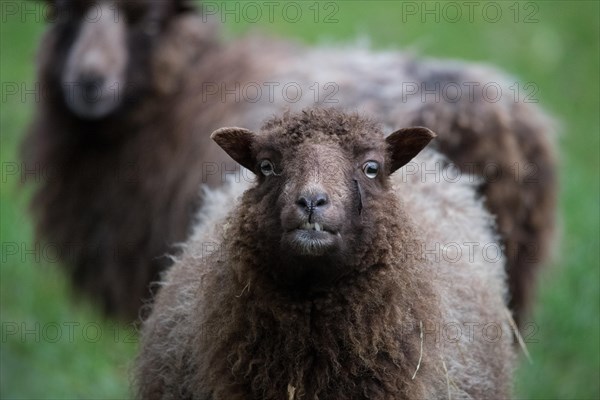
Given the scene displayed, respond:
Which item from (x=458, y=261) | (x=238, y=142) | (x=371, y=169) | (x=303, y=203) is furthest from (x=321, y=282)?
(x=458, y=261)

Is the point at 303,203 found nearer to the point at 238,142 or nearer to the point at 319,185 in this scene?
the point at 319,185

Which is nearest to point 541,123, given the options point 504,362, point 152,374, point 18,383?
point 504,362

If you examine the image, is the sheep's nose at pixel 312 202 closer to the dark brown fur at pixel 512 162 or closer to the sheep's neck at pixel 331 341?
the sheep's neck at pixel 331 341

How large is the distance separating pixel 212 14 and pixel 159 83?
45.8 inches

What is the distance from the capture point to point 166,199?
27.5 ft

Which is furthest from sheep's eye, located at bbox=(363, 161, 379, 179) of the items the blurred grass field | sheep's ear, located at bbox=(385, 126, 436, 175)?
the blurred grass field

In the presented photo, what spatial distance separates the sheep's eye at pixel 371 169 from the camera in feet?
15.6

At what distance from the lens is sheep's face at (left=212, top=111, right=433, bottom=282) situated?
14.5ft

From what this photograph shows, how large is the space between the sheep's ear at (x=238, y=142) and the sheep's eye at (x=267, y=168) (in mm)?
133

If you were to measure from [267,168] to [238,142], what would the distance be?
216 millimetres

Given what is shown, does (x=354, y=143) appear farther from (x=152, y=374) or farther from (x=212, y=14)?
(x=212, y=14)

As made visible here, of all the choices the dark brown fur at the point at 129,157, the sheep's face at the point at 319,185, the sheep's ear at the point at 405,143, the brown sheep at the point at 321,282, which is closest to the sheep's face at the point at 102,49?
the dark brown fur at the point at 129,157

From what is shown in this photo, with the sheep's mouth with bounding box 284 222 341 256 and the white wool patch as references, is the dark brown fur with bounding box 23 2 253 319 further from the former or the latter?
the sheep's mouth with bounding box 284 222 341 256

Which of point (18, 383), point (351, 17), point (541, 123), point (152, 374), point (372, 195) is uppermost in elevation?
point (351, 17)
